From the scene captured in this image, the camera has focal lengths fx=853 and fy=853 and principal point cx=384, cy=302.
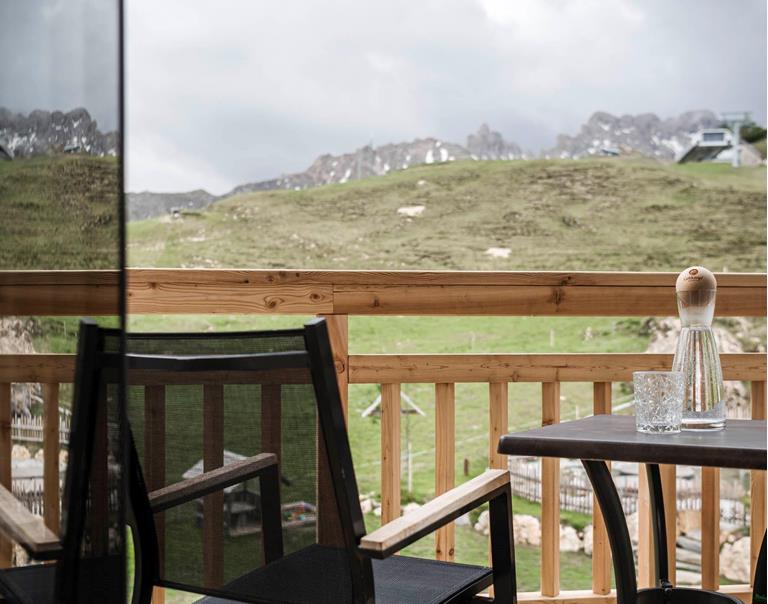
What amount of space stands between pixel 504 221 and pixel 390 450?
8894mm

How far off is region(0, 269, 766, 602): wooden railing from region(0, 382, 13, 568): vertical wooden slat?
1452 mm

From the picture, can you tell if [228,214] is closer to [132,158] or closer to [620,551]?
[132,158]

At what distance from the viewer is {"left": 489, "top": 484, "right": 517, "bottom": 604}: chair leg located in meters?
1.49

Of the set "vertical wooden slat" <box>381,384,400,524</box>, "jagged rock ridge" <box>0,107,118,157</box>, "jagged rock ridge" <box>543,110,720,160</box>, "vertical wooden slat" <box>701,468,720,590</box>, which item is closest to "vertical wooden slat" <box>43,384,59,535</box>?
"jagged rock ridge" <box>0,107,118,157</box>

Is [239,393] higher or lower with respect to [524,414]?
higher

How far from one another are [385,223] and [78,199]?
33.1ft

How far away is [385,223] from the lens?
35.1ft

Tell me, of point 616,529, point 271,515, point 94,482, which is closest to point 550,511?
point 616,529

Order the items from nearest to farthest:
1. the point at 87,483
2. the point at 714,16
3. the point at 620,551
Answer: the point at 87,483 → the point at 620,551 → the point at 714,16

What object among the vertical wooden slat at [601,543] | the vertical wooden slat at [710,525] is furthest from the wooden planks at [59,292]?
the vertical wooden slat at [710,525]

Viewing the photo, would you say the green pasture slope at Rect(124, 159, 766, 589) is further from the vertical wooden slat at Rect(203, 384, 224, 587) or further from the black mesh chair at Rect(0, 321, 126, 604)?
the black mesh chair at Rect(0, 321, 126, 604)

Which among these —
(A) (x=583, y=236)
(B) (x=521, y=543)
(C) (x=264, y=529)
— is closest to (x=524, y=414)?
(B) (x=521, y=543)

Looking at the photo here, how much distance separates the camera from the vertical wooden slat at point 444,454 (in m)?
2.20

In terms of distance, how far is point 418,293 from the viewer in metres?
2.14
